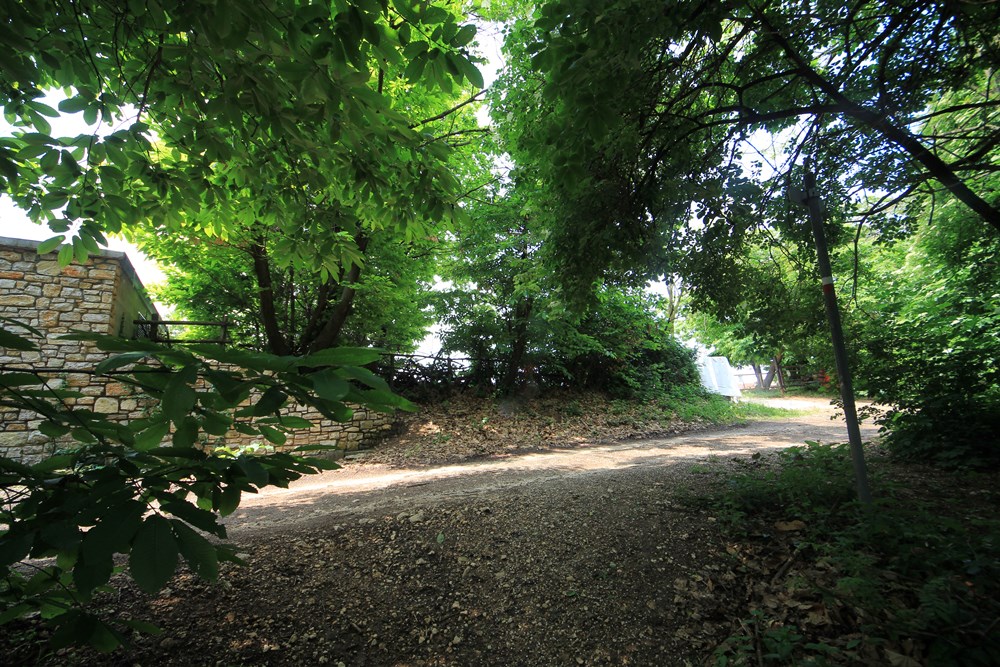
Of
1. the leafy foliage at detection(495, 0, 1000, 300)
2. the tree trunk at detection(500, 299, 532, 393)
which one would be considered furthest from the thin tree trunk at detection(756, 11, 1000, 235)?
the tree trunk at detection(500, 299, 532, 393)

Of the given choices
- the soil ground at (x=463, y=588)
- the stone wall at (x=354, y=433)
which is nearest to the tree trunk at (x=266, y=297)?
the stone wall at (x=354, y=433)

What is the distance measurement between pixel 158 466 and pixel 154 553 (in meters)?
0.45

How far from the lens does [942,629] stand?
200 cm

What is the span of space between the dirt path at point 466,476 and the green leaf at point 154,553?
10.9ft

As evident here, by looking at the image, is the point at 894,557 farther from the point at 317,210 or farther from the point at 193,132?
the point at 193,132

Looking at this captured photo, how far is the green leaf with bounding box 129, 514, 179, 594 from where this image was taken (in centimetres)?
88

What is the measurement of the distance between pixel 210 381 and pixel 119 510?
1.12 ft

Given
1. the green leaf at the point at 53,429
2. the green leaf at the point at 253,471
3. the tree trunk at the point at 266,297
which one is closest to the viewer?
the green leaf at the point at 253,471

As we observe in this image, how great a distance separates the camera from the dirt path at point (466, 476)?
14.2ft

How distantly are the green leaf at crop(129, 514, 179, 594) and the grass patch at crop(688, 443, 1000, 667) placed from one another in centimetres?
262

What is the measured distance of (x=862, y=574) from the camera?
245cm

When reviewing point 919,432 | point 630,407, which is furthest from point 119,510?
point 630,407

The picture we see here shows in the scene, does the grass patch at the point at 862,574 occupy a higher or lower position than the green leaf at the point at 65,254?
lower

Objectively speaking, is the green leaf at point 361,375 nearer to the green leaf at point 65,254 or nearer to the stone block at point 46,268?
the green leaf at point 65,254
